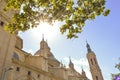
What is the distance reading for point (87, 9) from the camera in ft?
28.0

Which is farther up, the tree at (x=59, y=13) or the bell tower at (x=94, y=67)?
the bell tower at (x=94, y=67)

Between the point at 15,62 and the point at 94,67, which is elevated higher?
the point at 94,67

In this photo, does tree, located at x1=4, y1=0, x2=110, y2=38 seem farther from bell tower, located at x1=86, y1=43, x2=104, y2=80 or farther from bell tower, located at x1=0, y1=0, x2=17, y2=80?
bell tower, located at x1=86, y1=43, x2=104, y2=80

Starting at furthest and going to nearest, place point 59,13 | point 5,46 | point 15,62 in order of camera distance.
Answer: point 15,62
point 5,46
point 59,13

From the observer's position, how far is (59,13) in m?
8.67

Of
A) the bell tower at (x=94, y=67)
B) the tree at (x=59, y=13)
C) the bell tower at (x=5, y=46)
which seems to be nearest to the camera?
the tree at (x=59, y=13)

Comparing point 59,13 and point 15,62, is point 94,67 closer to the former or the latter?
point 15,62

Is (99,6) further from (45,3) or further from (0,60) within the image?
(0,60)

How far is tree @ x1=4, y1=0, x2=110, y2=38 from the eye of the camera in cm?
834

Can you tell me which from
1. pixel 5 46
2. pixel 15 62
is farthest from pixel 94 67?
pixel 5 46

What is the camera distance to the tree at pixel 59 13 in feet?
27.4

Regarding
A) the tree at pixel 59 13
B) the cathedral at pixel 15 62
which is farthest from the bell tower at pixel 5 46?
the tree at pixel 59 13

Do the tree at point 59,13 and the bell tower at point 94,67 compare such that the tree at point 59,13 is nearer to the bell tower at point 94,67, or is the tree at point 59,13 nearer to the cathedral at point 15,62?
the cathedral at point 15,62

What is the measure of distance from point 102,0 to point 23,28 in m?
4.69
